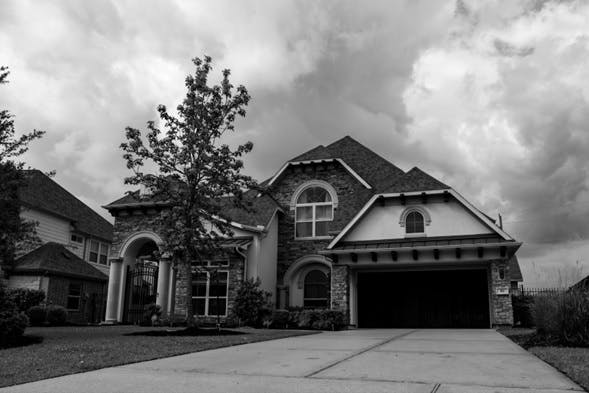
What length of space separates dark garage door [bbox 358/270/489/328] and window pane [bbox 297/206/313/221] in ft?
13.9

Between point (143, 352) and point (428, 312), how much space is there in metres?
15.1

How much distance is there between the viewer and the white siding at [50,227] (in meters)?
28.8

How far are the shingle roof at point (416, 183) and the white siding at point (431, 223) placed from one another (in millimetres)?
655

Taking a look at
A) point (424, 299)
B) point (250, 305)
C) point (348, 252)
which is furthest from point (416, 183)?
point (250, 305)

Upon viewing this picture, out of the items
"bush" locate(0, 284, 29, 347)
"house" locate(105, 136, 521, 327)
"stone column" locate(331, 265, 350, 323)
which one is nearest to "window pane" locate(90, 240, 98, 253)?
"house" locate(105, 136, 521, 327)

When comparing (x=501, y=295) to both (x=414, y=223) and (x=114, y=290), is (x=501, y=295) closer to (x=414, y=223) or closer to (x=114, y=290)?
(x=414, y=223)

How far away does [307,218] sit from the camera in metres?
25.6

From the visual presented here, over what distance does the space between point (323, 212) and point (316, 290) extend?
3775 mm

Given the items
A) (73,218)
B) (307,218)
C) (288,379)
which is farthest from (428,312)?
(73,218)

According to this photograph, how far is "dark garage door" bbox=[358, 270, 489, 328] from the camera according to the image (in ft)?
70.4

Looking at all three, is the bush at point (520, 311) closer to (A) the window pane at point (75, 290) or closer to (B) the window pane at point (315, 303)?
(B) the window pane at point (315, 303)

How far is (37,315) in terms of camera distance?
2231 cm

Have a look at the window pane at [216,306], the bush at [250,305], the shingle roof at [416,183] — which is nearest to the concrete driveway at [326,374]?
the bush at [250,305]

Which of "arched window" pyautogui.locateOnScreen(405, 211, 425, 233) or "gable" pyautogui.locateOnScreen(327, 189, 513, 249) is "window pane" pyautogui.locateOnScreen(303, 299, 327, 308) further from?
"arched window" pyautogui.locateOnScreen(405, 211, 425, 233)
